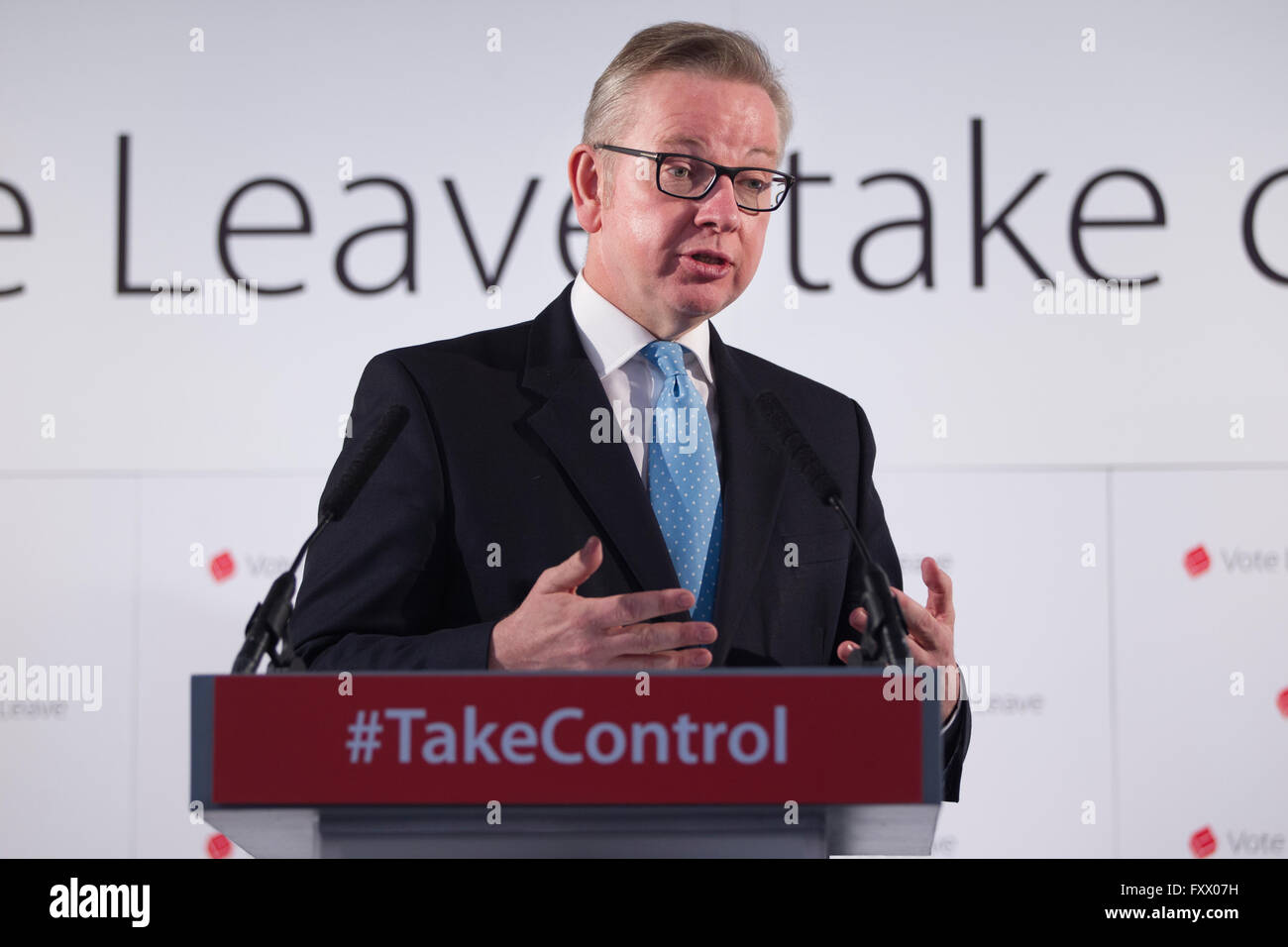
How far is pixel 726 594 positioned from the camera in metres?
1.91

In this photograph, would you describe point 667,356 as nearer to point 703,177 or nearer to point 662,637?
point 703,177

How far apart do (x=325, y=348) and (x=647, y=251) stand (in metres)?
1.30

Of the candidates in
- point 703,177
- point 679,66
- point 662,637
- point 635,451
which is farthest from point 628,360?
point 662,637

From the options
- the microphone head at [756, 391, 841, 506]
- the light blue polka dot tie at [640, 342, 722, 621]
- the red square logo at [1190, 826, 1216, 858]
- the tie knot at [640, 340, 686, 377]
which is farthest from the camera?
the red square logo at [1190, 826, 1216, 858]

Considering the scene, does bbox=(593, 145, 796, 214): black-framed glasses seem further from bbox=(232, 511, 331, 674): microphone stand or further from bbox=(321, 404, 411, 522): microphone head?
bbox=(232, 511, 331, 674): microphone stand

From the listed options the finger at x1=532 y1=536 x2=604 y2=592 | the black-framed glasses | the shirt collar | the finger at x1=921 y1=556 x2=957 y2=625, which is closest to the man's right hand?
the finger at x1=532 y1=536 x2=604 y2=592

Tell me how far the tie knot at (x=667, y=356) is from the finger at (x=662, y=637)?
2.41 ft

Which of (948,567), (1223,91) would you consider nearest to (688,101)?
(948,567)

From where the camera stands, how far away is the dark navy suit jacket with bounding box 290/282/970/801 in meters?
1.91

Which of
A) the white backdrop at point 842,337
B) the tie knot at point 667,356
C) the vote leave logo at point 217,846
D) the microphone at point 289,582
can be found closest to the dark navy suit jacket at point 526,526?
the tie knot at point 667,356

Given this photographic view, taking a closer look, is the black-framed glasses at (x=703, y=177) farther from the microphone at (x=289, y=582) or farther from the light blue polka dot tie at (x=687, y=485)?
the microphone at (x=289, y=582)

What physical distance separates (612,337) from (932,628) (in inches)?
32.4

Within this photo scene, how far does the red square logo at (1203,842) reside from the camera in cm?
308
